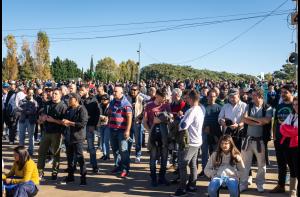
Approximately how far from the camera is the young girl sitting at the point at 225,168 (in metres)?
5.97

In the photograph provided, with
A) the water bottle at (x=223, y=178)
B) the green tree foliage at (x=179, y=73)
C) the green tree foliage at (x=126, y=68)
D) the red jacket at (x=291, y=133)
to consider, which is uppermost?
the green tree foliage at (x=126, y=68)

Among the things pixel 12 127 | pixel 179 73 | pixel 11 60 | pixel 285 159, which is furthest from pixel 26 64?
pixel 285 159

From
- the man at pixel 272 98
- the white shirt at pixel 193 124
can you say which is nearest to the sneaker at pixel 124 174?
the white shirt at pixel 193 124

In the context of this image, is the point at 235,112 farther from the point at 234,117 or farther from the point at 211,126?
the point at 211,126

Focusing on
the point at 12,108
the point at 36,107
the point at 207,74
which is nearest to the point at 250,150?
the point at 36,107

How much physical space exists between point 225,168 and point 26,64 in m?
56.3

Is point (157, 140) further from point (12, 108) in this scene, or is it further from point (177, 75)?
point (177, 75)

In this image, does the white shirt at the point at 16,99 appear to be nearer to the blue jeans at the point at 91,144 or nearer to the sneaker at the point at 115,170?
the blue jeans at the point at 91,144

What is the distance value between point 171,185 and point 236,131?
1.69m

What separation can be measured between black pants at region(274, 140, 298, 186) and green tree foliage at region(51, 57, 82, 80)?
5699 cm

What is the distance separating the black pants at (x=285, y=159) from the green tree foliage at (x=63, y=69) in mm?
56988

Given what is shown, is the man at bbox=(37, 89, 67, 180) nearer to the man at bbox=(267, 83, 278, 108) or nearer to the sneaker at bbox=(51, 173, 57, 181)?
the sneaker at bbox=(51, 173, 57, 181)

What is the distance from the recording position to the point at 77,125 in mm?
7586

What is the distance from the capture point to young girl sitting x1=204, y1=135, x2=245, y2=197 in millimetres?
5973
